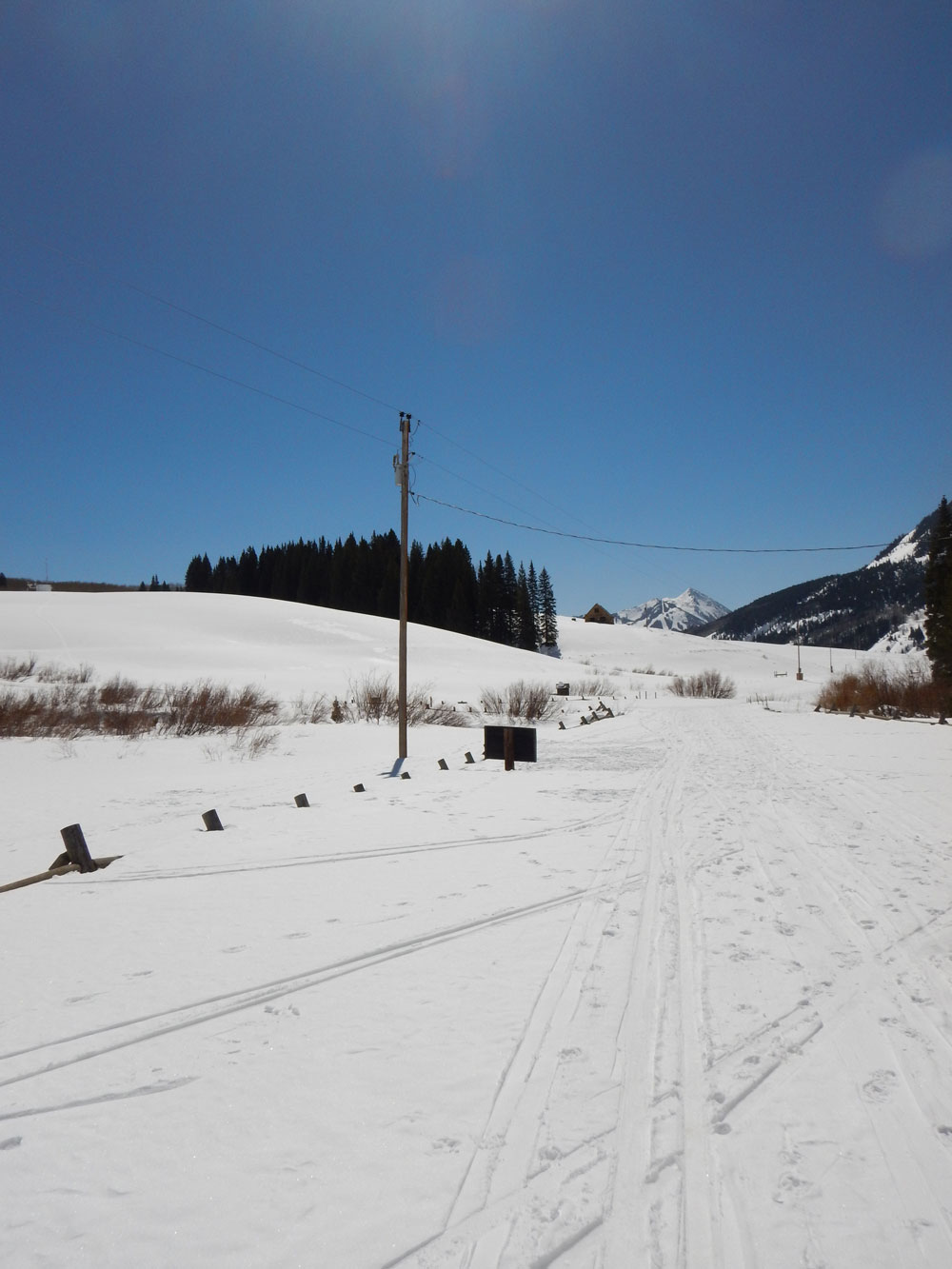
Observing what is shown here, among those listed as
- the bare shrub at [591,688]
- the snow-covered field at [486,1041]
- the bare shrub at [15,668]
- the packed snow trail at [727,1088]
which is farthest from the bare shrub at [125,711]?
the bare shrub at [591,688]

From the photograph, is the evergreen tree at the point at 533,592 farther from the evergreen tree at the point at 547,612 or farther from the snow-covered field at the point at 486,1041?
the snow-covered field at the point at 486,1041

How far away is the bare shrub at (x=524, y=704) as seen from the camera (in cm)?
2714

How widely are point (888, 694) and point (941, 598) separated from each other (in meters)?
9.66

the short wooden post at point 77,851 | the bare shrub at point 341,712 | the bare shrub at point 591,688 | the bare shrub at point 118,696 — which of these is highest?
the bare shrub at point 591,688

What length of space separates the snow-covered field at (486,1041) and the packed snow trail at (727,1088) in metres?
0.01

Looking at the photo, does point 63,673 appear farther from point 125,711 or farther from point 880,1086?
point 880,1086

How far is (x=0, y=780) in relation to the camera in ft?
37.6

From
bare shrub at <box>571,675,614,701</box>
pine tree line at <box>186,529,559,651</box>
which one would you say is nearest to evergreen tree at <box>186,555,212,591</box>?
pine tree line at <box>186,529,559,651</box>

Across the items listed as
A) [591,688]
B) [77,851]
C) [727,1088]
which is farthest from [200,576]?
[727,1088]

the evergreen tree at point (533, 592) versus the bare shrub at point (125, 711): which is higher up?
the evergreen tree at point (533, 592)

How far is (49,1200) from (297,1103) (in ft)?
2.86

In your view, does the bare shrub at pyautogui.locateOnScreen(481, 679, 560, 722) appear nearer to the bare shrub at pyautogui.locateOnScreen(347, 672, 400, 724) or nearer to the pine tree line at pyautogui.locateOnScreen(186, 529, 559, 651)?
the bare shrub at pyautogui.locateOnScreen(347, 672, 400, 724)

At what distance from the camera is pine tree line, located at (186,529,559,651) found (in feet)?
266

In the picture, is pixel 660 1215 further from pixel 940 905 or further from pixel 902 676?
pixel 902 676
